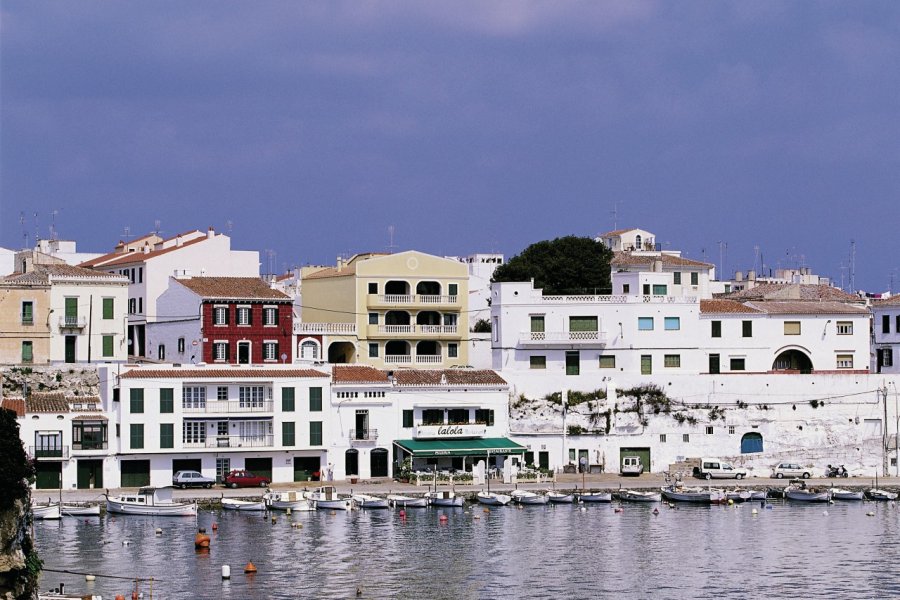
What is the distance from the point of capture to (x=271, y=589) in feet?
190

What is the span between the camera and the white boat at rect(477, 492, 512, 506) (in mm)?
81500

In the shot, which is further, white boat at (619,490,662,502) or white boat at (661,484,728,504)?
white boat at (661,484,728,504)

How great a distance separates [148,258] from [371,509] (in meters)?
32.5

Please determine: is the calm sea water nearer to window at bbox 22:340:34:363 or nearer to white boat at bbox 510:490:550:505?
white boat at bbox 510:490:550:505

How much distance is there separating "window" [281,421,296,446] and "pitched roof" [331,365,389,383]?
3578mm

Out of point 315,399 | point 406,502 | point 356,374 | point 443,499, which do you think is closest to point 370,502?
point 406,502

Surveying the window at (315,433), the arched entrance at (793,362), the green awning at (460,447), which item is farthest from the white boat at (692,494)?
the window at (315,433)

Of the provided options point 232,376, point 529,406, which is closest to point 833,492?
point 529,406

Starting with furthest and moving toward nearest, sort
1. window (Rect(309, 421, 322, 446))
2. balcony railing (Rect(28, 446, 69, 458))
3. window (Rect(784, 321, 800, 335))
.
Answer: window (Rect(784, 321, 800, 335))
window (Rect(309, 421, 322, 446))
balcony railing (Rect(28, 446, 69, 458))

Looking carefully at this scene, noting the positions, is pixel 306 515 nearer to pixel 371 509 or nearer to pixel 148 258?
pixel 371 509

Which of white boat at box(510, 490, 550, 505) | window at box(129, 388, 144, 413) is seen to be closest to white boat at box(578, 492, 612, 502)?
white boat at box(510, 490, 550, 505)

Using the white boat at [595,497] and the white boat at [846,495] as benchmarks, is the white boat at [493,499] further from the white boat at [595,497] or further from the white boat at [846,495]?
the white boat at [846,495]

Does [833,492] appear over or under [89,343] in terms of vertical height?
under

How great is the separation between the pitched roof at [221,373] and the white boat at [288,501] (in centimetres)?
850
